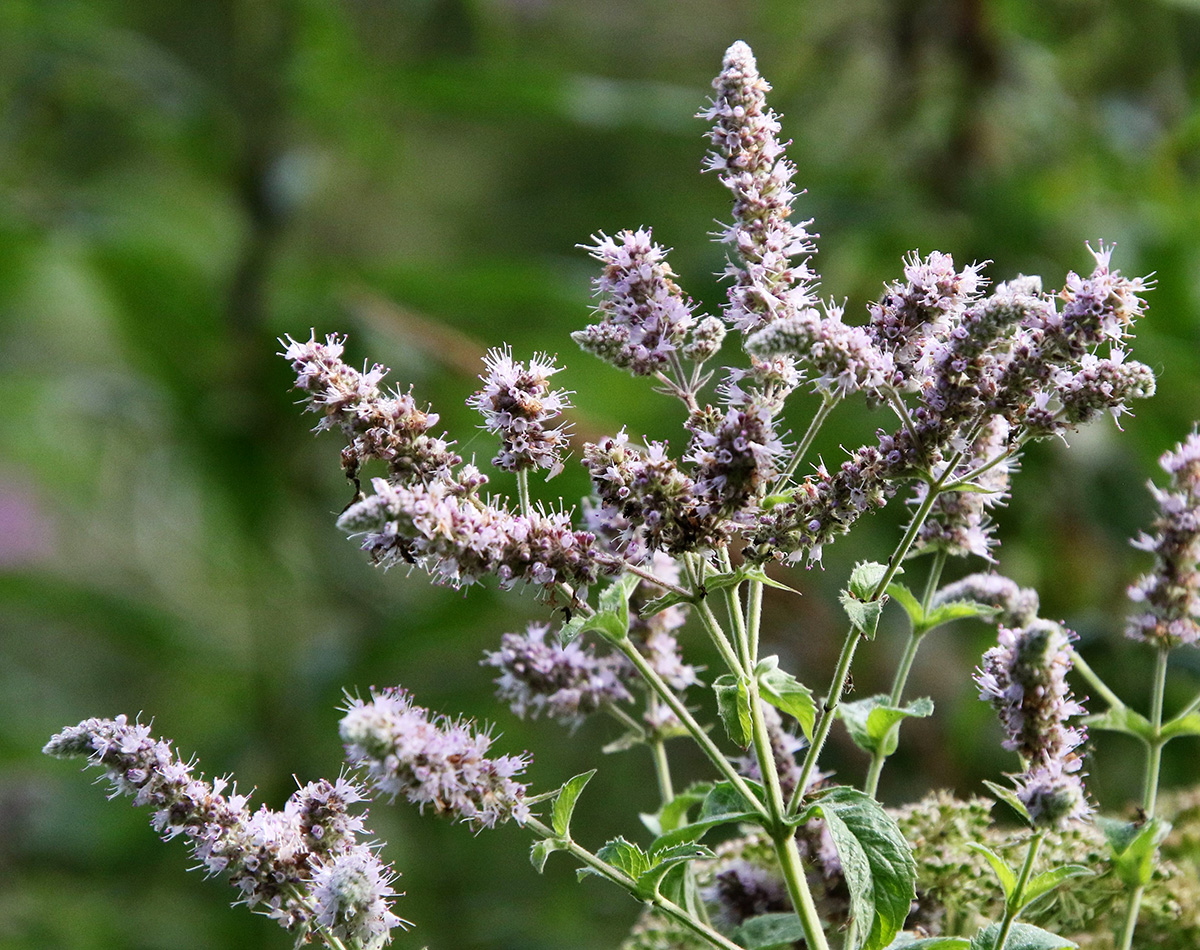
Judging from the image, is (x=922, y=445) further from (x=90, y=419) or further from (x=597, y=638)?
(x=90, y=419)

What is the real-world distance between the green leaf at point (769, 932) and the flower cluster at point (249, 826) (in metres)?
0.21

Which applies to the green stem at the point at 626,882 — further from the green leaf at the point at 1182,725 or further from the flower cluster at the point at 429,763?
the green leaf at the point at 1182,725

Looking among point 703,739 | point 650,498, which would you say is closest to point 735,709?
point 703,739

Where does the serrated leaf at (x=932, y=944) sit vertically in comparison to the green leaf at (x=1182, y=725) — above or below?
below

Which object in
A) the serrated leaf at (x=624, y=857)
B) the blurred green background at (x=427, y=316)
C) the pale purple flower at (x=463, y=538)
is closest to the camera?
the pale purple flower at (x=463, y=538)

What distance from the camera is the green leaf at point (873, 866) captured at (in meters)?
0.63

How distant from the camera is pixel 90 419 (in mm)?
2051

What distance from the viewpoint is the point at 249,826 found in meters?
0.68

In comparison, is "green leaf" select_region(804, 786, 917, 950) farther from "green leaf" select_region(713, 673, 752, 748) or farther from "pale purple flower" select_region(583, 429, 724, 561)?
"pale purple flower" select_region(583, 429, 724, 561)

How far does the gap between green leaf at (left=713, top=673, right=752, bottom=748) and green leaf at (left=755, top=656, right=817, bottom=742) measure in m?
0.01

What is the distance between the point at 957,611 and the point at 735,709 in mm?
137

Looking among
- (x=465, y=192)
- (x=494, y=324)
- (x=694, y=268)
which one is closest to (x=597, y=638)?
(x=694, y=268)

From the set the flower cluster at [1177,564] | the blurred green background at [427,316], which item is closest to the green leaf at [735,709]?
the flower cluster at [1177,564]

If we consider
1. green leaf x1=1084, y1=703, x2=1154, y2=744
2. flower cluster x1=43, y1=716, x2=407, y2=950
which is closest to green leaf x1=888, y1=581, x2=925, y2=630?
green leaf x1=1084, y1=703, x2=1154, y2=744
